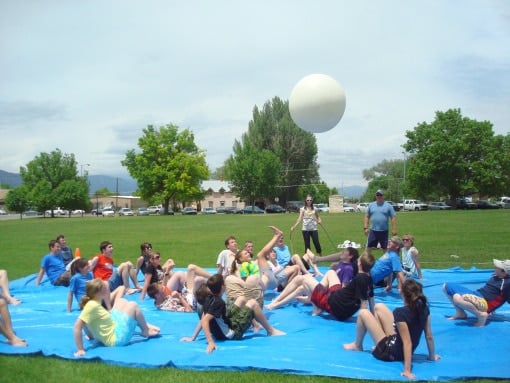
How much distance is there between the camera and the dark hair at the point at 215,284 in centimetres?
630

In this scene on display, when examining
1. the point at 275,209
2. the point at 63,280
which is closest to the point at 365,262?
the point at 63,280

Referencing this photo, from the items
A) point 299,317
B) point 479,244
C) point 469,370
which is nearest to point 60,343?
point 299,317

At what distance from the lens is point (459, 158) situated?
195 feet

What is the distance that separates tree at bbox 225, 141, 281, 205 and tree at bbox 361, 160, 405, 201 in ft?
88.4

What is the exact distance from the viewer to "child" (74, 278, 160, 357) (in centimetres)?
590

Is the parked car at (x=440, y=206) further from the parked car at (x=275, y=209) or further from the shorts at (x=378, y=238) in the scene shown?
the shorts at (x=378, y=238)

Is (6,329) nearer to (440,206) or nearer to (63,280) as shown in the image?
(63,280)

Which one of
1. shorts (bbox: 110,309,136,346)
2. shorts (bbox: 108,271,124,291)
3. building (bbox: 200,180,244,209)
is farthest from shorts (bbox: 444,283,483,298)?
building (bbox: 200,180,244,209)

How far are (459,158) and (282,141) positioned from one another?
91.4 ft

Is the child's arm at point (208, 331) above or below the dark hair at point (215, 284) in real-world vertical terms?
below

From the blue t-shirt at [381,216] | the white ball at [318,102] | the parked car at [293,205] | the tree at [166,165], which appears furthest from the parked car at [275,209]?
the white ball at [318,102]

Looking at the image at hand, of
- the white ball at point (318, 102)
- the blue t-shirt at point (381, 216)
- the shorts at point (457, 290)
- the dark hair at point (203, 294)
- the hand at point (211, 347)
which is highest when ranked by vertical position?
the white ball at point (318, 102)

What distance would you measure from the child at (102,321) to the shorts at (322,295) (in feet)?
9.26

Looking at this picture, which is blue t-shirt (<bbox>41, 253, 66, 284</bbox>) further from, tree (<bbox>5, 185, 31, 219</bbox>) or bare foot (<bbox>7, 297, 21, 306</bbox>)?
tree (<bbox>5, 185, 31, 219</bbox>)
